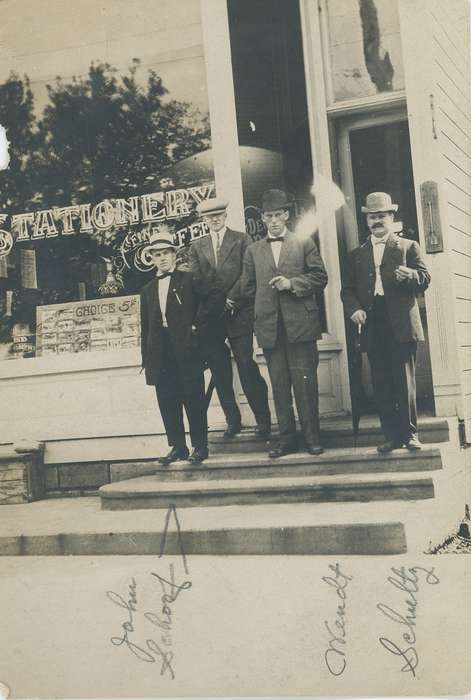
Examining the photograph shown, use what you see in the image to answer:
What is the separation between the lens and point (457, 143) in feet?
11.7

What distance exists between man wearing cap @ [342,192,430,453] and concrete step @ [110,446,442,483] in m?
0.07

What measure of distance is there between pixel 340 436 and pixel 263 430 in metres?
0.43

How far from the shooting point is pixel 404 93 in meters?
3.75

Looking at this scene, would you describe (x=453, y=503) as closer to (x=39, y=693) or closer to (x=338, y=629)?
(x=338, y=629)

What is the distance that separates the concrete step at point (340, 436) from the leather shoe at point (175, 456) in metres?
0.15

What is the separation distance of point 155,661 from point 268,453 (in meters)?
1.09

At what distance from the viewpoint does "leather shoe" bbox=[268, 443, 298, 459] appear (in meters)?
3.81

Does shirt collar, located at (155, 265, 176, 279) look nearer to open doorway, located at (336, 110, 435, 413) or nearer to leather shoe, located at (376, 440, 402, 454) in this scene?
open doorway, located at (336, 110, 435, 413)

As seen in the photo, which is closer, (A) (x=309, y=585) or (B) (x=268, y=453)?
(A) (x=309, y=585)

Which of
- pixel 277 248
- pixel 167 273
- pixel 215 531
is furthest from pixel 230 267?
pixel 215 531

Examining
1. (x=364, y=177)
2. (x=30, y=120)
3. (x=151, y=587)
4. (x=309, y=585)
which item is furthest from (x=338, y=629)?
(x=30, y=120)
